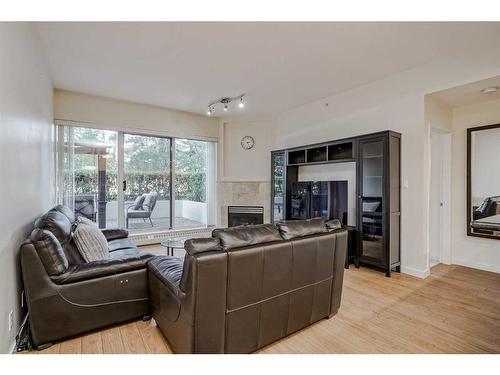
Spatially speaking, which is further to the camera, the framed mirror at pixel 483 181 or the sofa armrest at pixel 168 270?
the framed mirror at pixel 483 181

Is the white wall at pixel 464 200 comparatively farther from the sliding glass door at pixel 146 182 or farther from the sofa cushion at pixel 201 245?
the sliding glass door at pixel 146 182

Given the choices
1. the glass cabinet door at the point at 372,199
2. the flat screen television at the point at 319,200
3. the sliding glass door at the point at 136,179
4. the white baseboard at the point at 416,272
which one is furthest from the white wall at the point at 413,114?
the sliding glass door at the point at 136,179

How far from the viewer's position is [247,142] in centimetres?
574

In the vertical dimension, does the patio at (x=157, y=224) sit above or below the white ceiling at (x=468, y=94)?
below

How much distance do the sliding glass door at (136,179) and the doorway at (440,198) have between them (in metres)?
4.07

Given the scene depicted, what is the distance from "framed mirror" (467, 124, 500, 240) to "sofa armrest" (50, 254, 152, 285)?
4.29 meters

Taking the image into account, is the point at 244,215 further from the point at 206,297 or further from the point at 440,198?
the point at 206,297

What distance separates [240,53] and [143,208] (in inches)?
137

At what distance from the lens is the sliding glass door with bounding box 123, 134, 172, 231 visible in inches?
191

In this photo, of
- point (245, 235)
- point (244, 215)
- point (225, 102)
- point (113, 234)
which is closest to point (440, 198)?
→ point (244, 215)

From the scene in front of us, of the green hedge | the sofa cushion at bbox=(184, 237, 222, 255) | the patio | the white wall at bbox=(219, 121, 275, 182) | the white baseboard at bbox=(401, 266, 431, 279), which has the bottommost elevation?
the white baseboard at bbox=(401, 266, 431, 279)

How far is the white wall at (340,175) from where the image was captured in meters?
4.01

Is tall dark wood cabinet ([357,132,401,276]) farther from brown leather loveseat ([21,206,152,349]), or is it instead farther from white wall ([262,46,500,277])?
brown leather loveseat ([21,206,152,349])

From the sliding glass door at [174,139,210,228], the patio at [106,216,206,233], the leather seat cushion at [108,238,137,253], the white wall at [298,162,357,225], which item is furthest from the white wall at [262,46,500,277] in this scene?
the patio at [106,216,206,233]
